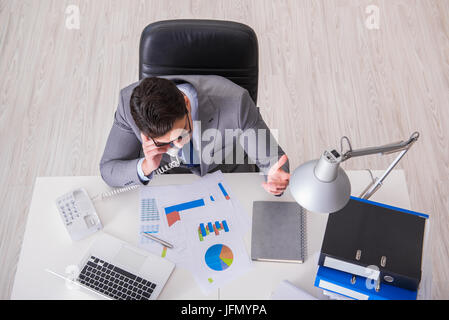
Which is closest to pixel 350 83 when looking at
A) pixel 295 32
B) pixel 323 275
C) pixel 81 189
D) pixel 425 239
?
pixel 295 32

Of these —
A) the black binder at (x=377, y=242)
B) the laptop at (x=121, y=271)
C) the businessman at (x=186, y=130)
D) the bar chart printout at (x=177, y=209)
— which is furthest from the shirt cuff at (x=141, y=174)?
the black binder at (x=377, y=242)

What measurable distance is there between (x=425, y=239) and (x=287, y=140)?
3.92ft

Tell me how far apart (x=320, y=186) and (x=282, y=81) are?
1783 mm

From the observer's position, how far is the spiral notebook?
1.32 meters

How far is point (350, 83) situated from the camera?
8.39 feet

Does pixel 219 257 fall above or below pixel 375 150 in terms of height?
below

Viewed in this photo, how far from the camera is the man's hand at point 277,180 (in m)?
1.37

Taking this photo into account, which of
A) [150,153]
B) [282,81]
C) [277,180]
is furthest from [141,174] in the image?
[282,81]

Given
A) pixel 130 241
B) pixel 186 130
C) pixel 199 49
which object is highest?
pixel 199 49

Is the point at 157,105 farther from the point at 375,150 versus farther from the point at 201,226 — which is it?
the point at 375,150

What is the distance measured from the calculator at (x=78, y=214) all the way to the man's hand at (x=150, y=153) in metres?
0.24

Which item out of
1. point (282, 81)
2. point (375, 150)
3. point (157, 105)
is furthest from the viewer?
point (282, 81)

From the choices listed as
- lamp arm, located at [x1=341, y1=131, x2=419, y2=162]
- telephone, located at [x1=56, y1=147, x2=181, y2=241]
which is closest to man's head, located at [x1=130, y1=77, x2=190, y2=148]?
telephone, located at [x1=56, y1=147, x2=181, y2=241]

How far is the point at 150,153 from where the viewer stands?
135cm
